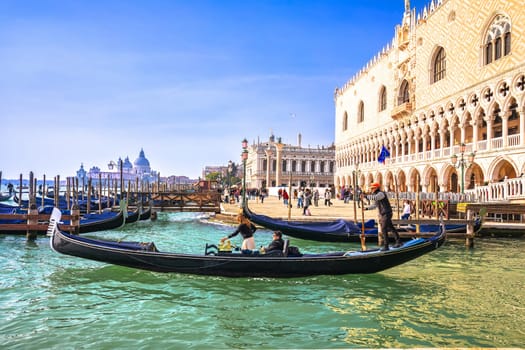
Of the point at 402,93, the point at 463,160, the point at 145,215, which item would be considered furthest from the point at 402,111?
the point at 145,215

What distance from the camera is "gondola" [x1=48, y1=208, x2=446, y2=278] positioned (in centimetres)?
638

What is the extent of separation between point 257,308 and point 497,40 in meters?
16.5

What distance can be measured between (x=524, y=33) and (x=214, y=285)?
591 inches

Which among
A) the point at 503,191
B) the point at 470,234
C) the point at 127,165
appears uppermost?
the point at 127,165

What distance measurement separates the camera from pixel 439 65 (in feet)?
72.3

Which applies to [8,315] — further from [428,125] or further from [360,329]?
[428,125]

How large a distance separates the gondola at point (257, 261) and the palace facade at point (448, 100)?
7033mm

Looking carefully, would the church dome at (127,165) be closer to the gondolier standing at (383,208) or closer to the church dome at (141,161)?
the church dome at (141,161)

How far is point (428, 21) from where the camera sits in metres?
22.8

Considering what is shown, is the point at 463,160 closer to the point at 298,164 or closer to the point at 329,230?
the point at 329,230

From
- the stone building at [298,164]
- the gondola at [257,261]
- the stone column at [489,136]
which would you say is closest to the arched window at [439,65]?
the stone column at [489,136]

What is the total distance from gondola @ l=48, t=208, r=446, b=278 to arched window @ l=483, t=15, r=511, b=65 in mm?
13370

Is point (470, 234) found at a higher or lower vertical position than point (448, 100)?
lower

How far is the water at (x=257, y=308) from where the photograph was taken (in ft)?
14.1
